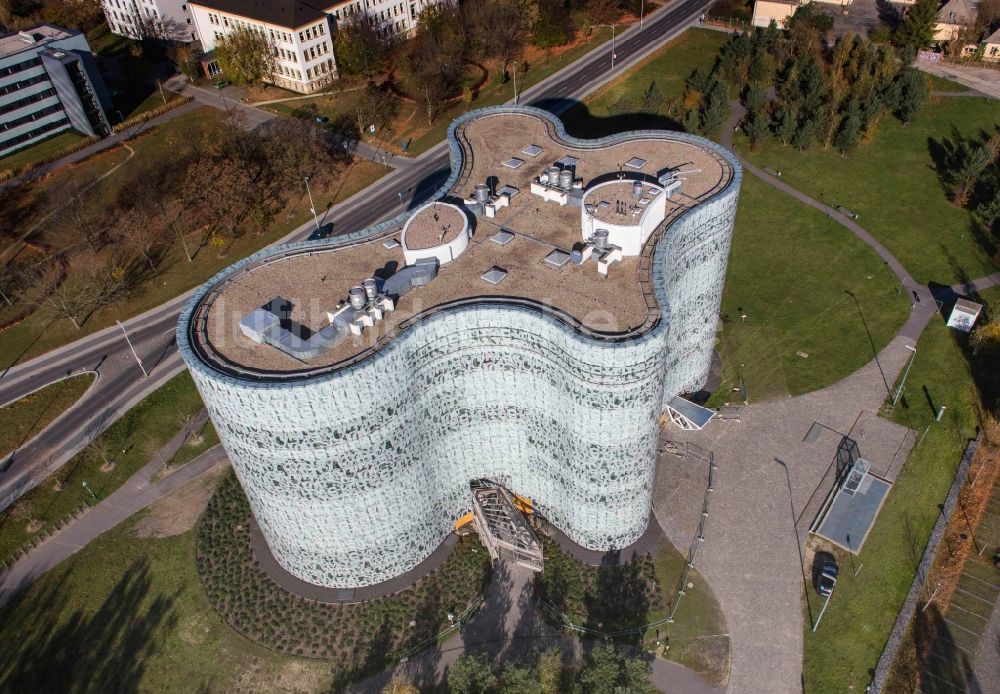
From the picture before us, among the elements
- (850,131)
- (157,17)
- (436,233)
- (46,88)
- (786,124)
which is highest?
(436,233)

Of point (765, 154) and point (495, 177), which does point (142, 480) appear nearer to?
point (495, 177)

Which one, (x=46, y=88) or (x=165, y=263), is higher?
(x=46, y=88)

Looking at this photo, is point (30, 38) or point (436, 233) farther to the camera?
point (30, 38)

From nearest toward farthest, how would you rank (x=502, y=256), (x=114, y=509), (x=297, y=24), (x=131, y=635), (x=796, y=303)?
(x=502, y=256) < (x=131, y=635) < (x=114, y=509) < (x=796, y=303) < (x=297, y=24)

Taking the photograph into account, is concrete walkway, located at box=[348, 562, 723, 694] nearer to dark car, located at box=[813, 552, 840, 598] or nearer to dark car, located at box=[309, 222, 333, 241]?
dark car, located at box=[813, 552, 840, 598]

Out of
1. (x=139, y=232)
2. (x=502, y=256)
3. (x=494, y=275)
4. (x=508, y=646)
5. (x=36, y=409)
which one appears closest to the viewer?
(x=494, y=275)

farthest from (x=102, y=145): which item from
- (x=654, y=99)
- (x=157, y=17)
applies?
(x=654, y=99)

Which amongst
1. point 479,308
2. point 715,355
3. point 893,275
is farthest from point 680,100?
point 479,308

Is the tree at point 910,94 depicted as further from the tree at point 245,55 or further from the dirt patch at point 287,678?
the dirt patch at point 287,678

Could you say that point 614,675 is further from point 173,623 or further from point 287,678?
point 173,623
